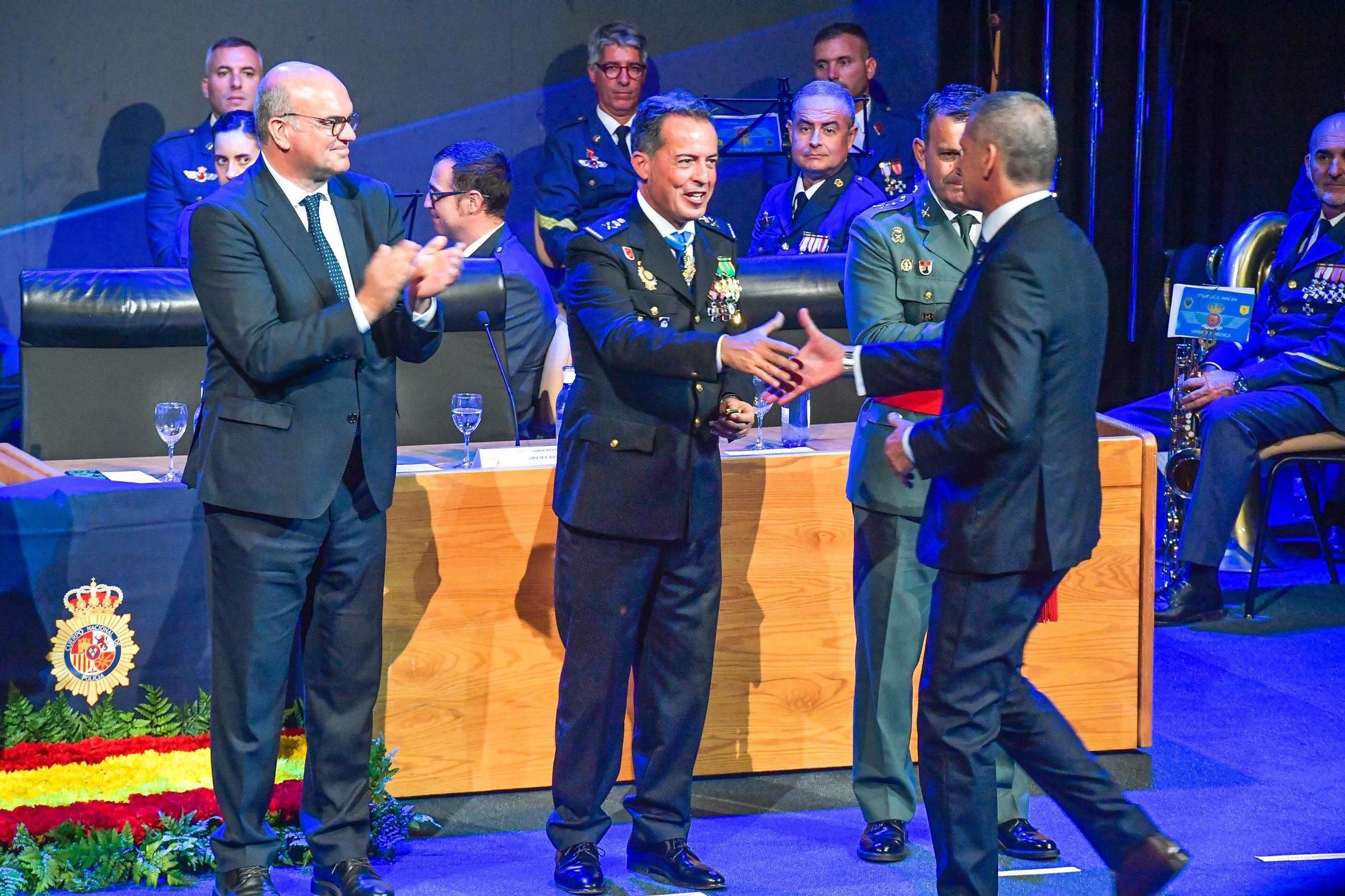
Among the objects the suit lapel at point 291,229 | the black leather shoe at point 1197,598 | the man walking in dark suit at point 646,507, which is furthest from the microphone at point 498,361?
the black leather shoe at point 1197,598

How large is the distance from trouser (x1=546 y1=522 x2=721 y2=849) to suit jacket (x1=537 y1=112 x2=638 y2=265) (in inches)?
133

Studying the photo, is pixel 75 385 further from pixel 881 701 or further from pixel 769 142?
pixel 769 142

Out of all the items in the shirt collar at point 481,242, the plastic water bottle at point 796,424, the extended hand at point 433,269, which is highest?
the shirt collar at point 481,242

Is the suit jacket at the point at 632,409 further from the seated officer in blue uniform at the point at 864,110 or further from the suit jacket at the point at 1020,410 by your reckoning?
the seated officer in blue uniform at the point at 864,110

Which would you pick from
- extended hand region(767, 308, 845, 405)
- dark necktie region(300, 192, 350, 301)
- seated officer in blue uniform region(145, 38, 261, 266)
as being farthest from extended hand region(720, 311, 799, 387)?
seated officer in blue uniform region(145, 38, 261, 266)

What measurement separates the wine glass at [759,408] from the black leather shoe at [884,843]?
92 centimetres

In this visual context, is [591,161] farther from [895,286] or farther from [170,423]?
[895,286]

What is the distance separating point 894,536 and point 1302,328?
297cm

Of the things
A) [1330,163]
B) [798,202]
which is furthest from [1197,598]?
[798,202]

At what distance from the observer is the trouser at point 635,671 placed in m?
3.13

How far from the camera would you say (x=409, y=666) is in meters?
3.52

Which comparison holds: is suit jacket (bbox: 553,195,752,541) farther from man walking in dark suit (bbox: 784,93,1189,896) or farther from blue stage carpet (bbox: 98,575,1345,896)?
blue stage carpet (bbox: 98,575,1345,896)

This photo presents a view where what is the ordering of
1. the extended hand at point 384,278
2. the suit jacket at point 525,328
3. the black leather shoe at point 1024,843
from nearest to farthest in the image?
the extended hand at point 384,278 < the black leather shoe at point 1024,843 < the suit jacket at point 525,328

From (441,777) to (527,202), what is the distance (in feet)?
14.0
